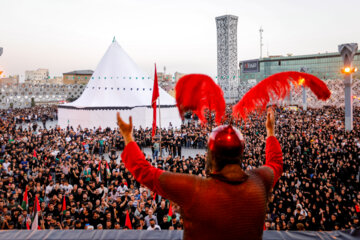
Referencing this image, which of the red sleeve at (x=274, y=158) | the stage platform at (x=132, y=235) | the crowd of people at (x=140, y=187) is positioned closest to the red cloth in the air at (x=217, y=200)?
the red sleeve at (x=274, y=158)

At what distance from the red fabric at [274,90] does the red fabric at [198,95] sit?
0.63ft

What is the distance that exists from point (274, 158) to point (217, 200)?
62 centimetres

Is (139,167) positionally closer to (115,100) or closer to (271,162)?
(271,162)

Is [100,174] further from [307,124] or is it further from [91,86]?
[91,86]

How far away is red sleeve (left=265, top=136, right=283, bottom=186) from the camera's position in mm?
1620

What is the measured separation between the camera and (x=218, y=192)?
1.24m

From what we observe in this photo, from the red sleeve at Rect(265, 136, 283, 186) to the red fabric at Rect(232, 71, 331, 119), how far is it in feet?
0.74

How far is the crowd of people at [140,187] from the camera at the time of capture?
554cm

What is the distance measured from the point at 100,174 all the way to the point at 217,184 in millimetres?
8433

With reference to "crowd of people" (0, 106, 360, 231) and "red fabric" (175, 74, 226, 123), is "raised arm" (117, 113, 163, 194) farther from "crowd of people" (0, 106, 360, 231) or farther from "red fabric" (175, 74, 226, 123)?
"crowd of people" (0, 106, 360, 231)

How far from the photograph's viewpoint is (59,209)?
608cm

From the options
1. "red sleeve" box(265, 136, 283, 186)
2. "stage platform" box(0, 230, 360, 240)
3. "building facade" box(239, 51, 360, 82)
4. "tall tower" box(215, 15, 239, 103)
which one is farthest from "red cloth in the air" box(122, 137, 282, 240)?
"building facade" box(239, 51, 360, 82)

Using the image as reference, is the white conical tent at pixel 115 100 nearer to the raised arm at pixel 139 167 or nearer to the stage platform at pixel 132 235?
the stage platform at pixel 132 235

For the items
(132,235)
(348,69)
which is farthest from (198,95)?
(348,69)
